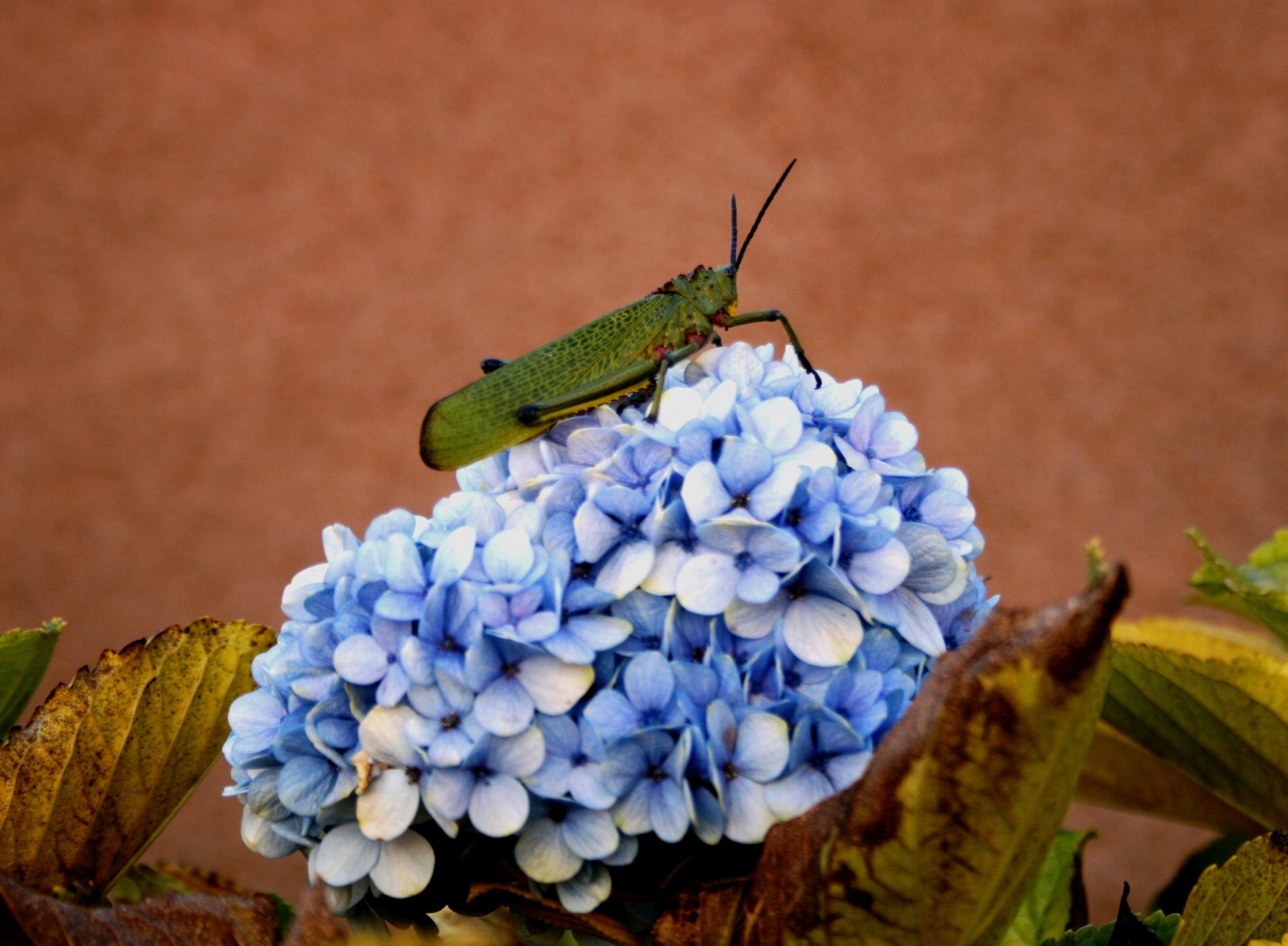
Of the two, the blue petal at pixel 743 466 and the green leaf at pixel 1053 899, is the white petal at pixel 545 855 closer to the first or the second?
the blue petal at pixel 743 466

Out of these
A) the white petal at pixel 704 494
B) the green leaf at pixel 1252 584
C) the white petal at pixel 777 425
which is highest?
the green leaf at pixel 1252 584

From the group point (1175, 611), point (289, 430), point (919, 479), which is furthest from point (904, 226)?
point (919, 479)

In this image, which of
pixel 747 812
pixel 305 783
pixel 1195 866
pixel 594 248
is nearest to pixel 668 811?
pixel 747 812

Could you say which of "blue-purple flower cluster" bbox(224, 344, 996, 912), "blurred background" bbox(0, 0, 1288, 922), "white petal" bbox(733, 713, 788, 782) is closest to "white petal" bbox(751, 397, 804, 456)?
"blue-purple flower cluster" bbox(224, 344, 996, 912)

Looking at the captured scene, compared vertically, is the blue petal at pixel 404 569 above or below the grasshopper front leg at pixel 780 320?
below

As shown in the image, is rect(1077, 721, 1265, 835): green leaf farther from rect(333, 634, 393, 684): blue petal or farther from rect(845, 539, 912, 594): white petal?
rect(333, 634, 393, 684): blue petal

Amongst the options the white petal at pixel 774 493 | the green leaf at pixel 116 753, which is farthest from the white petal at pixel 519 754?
the green leaf at pixel 116 753
